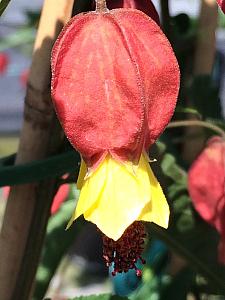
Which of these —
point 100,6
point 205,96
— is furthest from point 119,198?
point 205,96

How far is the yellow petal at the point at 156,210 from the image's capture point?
0.58m

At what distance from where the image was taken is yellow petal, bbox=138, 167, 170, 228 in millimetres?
577

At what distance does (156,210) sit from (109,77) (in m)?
0.09

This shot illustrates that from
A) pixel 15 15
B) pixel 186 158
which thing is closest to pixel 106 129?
pixel 186 158

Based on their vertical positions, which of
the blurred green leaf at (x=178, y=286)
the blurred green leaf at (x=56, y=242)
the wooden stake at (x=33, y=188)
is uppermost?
the wooden stake at (x=33, y=188)

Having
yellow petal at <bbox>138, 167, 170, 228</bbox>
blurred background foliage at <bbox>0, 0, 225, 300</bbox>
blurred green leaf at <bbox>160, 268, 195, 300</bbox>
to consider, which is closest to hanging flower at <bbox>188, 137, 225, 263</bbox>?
blurred background foliage at <bbox>0, 0, 225, 300</bbox>

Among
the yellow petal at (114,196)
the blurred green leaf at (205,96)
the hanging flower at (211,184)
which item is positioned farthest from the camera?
the blurred green leaf at (205,96)

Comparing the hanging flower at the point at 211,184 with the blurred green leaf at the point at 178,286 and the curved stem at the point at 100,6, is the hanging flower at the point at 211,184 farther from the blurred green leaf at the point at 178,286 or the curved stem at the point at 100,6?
the curved stem at the point at 100,6

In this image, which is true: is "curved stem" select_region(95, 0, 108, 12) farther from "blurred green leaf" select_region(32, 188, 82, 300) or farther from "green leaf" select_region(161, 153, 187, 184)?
"blurred green leaf" select_region(32, 188, 82, 300)

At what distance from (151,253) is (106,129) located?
626mm

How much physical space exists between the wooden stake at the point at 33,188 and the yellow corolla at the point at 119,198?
0.16 meters

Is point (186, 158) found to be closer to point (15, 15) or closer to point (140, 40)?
point (140, 40)

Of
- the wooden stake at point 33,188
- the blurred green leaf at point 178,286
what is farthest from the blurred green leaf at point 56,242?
the wooden stake at point 33,188

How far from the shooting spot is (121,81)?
58cm
